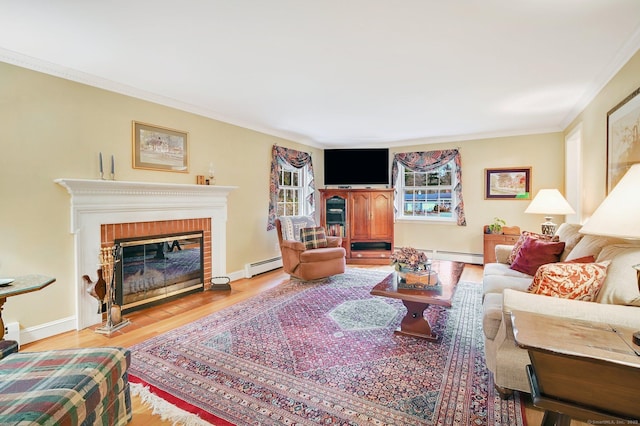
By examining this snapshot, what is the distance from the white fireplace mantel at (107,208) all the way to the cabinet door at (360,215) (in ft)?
9.31

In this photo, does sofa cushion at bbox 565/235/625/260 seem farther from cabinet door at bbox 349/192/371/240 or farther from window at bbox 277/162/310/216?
window at bbox 277/162/310/216

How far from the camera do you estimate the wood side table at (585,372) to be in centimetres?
113

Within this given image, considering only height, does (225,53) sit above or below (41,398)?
above

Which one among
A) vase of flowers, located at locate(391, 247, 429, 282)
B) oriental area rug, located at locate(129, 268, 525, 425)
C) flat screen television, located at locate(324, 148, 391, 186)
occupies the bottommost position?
oriental area rug, located at locate(129, 268, 525, 425)

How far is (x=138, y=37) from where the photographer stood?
7.51 ft

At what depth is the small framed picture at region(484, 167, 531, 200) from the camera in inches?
212

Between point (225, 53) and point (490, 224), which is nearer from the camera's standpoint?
point (225, 53)

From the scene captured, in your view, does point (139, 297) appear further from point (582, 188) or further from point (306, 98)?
point (582, 188)

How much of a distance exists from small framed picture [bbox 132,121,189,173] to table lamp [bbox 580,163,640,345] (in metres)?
3.96

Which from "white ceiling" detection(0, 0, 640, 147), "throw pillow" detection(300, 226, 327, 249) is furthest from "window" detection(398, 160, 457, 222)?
"throw pillow" detection(300, 226, 327, 249)

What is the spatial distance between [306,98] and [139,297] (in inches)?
119

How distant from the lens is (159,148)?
3711 mm

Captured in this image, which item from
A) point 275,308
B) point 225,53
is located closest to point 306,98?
point 225,53

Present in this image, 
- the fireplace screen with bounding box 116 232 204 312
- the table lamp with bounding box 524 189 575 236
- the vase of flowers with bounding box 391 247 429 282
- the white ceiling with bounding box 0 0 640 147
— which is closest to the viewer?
the white ceiling with bounding box 0 0 640 147
